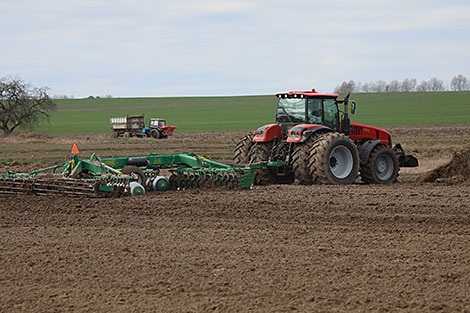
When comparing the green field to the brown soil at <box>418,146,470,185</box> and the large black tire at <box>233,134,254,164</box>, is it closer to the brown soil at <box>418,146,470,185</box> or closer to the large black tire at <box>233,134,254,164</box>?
the large black tire at <box>233,134,254,164</box>

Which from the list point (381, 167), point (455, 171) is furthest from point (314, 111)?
point (455, 171)

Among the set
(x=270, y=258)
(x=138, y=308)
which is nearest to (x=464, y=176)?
(x=270, y=258)

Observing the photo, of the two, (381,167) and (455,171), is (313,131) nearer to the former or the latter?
(381,167)

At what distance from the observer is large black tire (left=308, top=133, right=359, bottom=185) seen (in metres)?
12.7

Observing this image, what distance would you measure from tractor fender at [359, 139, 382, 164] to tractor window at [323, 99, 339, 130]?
0.74 m

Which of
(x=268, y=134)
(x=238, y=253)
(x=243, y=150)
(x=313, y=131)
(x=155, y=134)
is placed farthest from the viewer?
(x=155, y=134)

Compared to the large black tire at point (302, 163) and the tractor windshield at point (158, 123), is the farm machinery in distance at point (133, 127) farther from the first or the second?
the large black tire at point (302, 163)

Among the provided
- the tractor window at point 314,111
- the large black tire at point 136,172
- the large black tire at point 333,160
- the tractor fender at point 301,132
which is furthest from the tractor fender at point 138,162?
the tractor window at point 314,111

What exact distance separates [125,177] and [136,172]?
27.4 inches

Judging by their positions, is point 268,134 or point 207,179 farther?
point 268,134

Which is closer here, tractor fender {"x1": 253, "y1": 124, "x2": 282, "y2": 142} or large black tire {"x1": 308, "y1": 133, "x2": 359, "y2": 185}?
large black tire {"x1": 308, "y1": 133, "x2": 359, "y2": 185}

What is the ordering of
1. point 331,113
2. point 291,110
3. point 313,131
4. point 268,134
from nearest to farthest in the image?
point 313,131 < point 268,134 < point 291,110 < point 331,113

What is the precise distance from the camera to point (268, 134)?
13.6m

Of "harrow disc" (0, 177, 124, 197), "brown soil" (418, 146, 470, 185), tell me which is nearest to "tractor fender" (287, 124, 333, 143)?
"brown soil" (418, 146, 470, 185)
